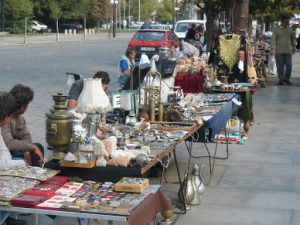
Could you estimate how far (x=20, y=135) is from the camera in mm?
6266

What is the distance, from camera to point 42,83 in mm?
17531

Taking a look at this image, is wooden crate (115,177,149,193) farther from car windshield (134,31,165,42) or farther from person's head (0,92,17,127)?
car windshield (134,31,165,42)

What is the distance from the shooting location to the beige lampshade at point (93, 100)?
5723 millimetres

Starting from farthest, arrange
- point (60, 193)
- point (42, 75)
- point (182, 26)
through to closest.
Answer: point (182, 26) → point (42, 75) → point (60, 193)

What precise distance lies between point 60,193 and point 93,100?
51.2 inches

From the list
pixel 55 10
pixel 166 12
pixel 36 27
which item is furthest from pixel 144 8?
pixel 36 27

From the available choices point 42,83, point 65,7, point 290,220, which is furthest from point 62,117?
point 65,7

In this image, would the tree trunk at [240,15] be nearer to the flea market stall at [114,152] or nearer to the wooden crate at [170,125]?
the flea market stall at [114,152]

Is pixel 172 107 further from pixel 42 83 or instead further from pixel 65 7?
pixel 65 7

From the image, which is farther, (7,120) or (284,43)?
(284,43)

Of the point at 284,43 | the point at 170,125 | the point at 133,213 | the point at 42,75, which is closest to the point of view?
the point at 133,213

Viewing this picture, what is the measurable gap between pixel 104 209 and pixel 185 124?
2.90 metres

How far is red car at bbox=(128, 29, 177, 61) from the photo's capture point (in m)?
23.5

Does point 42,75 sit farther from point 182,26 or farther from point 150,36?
point 182,26
